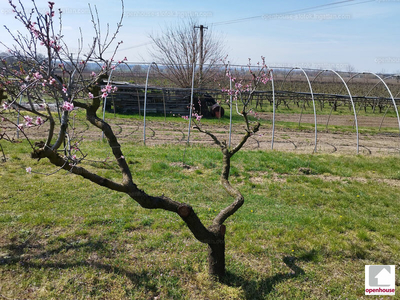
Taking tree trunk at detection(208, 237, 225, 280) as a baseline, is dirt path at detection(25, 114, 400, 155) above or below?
above

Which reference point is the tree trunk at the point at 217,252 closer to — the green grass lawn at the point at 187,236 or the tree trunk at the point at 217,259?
the tree trunk at the point at 217,259

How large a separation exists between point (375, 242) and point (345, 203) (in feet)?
5.12

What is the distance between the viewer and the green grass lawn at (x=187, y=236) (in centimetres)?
367

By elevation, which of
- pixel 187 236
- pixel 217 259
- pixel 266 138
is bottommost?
pixel 187 236

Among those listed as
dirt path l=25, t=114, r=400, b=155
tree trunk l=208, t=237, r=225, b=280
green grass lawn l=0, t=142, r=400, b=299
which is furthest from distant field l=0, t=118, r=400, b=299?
dirt path l=25, t=114, r=400, b=155

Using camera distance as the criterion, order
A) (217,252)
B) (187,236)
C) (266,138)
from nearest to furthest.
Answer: (217,252)
(187,236)
(266,138)

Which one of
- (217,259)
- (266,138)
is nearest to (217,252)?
(217,259)

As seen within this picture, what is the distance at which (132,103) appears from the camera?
18609 mm

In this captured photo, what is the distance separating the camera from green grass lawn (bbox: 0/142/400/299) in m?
3.67

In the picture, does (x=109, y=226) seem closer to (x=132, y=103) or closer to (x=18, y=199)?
(x=18, y=199)

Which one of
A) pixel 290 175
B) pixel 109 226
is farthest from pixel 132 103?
pixel 109 226

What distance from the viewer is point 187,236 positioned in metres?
4.68

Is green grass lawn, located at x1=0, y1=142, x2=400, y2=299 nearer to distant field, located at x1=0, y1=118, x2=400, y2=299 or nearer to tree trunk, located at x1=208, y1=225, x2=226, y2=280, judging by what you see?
distant field, located at x1=0, y1=118, x2=400, y2=299

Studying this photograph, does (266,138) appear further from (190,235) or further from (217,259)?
(217,259)
